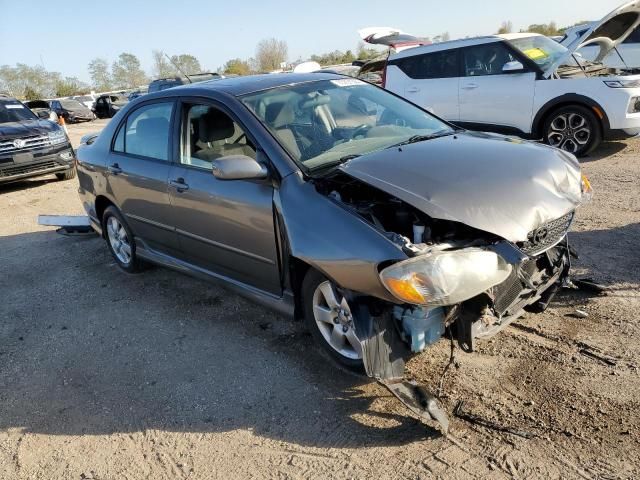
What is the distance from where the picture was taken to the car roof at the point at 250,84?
381cm

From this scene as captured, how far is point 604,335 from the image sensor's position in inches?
128

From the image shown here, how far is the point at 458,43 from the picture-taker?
8.76 m

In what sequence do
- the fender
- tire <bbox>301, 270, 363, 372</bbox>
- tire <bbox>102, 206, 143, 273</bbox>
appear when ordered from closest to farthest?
the fender < tire <bbox>301, 270, 363, 372</bbox> < tire <bbox>102, 206, 143, 273</bbox>

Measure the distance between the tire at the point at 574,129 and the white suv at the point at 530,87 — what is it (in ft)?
0.04

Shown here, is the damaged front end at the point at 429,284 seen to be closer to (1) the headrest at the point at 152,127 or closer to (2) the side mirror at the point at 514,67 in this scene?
(1) the headrest at the point at 152,127

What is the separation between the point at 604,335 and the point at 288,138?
237cm

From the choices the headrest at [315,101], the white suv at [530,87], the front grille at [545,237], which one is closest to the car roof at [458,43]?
the white suv at [530,87]

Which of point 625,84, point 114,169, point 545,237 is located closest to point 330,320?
point 545,237

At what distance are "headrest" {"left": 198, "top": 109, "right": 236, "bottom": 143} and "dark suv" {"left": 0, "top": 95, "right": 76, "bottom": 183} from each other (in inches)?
284

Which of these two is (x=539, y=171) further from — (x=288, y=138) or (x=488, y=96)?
(x=488, y=96)

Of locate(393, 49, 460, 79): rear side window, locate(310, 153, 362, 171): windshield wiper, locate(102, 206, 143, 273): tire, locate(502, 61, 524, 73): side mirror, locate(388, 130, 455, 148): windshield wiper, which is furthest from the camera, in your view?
locate(393, 49, 460, 79): rear side window

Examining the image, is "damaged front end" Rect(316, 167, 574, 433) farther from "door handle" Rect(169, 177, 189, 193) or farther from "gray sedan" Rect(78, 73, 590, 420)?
"door handle" Rect(169, 177, 189, 193)

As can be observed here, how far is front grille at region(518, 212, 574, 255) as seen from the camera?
284 cm

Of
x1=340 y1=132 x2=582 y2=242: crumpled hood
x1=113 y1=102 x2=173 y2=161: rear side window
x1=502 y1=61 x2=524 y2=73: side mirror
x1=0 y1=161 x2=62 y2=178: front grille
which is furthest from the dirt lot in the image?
x1=0 y1=161 x2=62 y2=178: front grille
